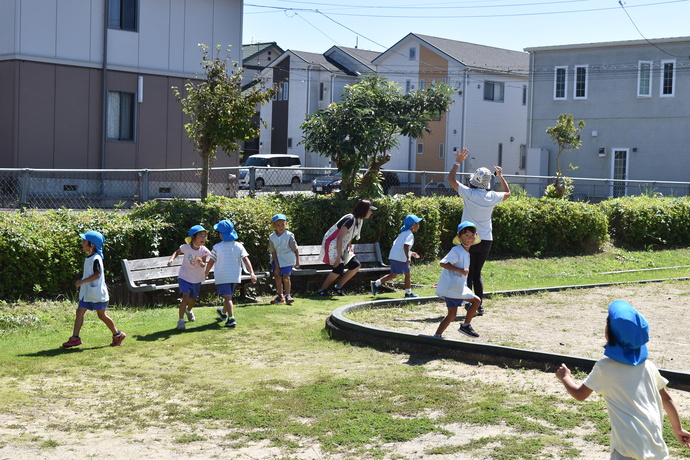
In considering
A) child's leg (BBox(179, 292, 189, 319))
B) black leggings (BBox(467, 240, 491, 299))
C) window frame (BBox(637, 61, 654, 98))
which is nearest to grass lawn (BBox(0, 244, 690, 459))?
child's leg (BBox(179, 292, 189, 319))

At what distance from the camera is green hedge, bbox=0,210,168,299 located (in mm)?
11562

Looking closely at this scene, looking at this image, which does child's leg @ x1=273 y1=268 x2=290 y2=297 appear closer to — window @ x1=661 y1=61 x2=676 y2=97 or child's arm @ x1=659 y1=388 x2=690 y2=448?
child's arm @ x1=659 y1=388 x2=690 y2=448

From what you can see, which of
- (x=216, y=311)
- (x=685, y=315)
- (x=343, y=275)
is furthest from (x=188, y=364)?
(x=685, y=315)

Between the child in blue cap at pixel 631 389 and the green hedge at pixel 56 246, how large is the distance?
879 centimetres

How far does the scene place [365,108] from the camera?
1720 centimetres

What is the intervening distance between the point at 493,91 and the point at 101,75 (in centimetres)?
3120

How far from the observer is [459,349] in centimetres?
888

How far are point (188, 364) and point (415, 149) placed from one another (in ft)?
146

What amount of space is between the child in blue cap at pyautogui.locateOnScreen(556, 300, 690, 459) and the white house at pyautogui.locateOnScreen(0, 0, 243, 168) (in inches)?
820

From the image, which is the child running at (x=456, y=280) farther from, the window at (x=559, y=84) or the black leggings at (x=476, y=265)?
the window at (x=559, y=84)

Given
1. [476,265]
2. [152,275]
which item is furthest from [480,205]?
[152,275]

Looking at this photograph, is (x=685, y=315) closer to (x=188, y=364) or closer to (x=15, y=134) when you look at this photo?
(x=188, y=364)

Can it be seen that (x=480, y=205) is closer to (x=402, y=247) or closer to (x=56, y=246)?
(x=402, y=247)

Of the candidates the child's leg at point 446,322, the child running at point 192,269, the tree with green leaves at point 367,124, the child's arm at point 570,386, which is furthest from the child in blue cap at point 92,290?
the tree with green leaves at point 367,124
